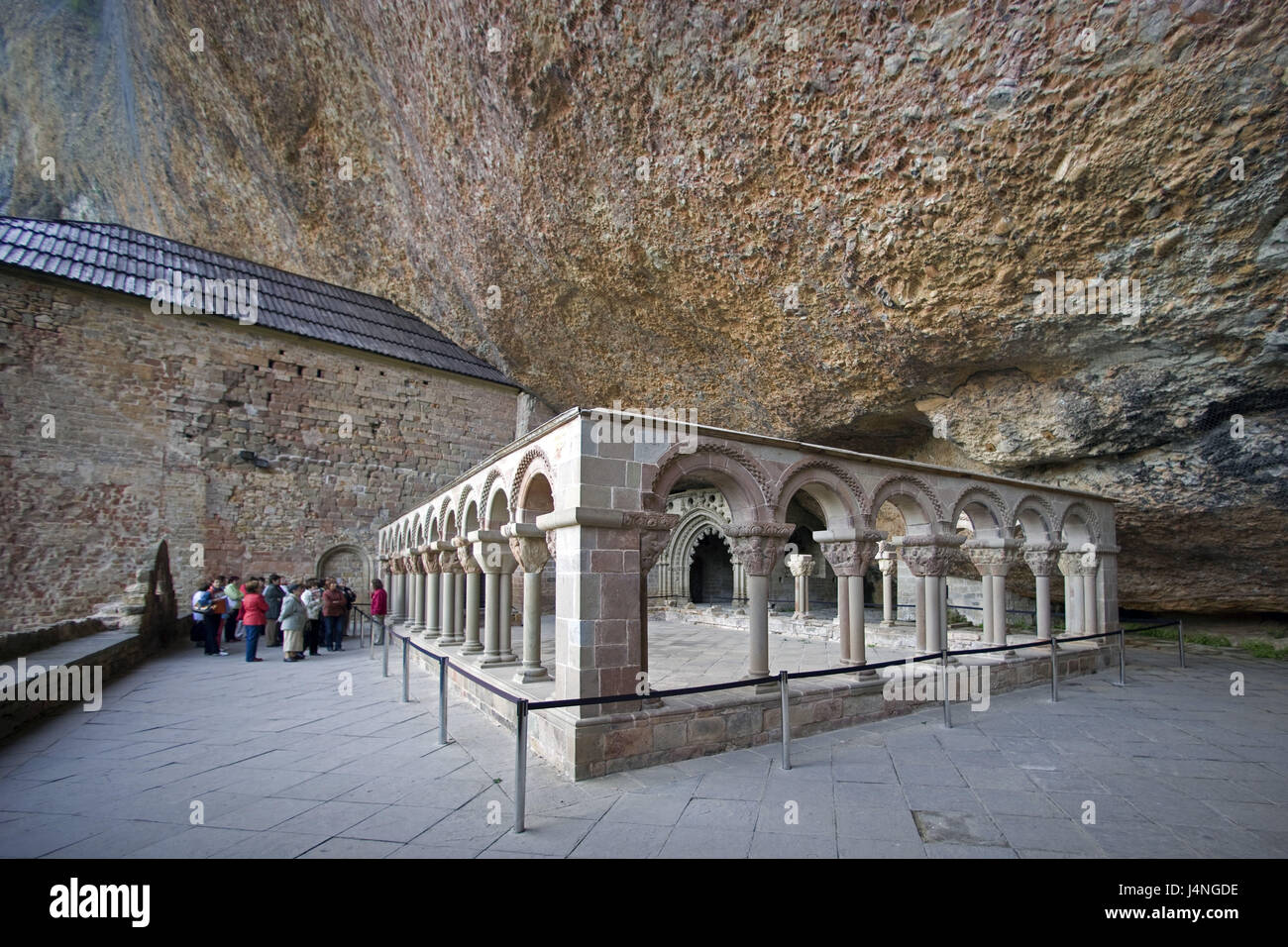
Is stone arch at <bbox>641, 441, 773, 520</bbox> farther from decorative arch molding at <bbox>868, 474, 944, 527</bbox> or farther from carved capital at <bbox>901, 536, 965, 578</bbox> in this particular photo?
carved capital at <bbox>901, 536, 965, 578</bbox>

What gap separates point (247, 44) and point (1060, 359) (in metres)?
16.9

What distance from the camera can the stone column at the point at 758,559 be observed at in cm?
532

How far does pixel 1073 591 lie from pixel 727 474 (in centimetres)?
672

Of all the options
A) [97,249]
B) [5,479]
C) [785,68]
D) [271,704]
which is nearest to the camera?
[271,704]

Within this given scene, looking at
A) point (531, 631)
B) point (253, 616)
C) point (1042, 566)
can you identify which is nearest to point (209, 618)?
point (253, 616)

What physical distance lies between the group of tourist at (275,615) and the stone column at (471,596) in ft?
8.41

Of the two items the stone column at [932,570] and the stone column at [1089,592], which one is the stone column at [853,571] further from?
the stone column at [1089,592]

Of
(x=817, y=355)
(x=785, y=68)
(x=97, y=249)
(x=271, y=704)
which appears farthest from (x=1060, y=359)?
(x=97, y=249)

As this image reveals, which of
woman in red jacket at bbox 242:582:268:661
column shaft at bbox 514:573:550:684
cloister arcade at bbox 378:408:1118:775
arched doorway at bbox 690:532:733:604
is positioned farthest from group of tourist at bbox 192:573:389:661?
arched doorway at bbox 690:532:733:604

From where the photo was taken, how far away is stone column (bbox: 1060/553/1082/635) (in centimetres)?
864

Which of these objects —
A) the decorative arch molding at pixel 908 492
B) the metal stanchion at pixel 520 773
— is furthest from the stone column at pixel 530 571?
the decorative arch molding at pixel 908 492

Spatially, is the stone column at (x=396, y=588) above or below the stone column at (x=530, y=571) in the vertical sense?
below

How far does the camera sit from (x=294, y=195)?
15305 mm

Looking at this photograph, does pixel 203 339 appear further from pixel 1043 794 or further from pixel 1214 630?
pixel 1214 630
